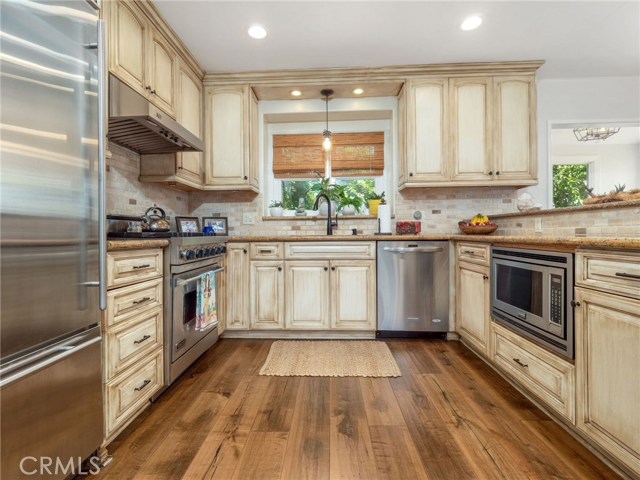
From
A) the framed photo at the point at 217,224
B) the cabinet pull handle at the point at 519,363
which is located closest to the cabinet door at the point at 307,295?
the framed photo at the point at 217,224

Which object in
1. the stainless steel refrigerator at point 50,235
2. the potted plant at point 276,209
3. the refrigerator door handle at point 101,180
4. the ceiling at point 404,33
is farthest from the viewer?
the potted plant at point 276,209

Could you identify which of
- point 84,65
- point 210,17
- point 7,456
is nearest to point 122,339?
point 7,456

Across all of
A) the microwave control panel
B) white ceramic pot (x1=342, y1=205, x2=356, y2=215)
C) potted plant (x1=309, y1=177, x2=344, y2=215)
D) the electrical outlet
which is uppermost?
potted plant (x1=309, y1=177, x2=344, y2=215)

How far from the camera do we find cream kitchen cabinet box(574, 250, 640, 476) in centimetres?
Result: 111

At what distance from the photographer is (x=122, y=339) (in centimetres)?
146

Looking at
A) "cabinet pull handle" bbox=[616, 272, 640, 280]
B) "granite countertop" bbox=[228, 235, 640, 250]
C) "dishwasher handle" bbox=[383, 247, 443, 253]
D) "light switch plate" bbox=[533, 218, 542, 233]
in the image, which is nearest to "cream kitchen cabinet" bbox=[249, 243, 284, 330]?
"granite countertop" bbox=[228, 235, 640, 250]

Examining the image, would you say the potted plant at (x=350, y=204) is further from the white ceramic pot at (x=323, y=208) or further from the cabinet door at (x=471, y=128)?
the cabinet door at (x=471, y=128)

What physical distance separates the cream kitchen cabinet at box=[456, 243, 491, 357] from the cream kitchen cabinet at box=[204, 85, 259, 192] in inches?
83.5

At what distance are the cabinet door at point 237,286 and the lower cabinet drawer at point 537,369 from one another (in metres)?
2.03

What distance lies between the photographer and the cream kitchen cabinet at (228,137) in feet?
10.1

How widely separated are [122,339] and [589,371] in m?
2.08

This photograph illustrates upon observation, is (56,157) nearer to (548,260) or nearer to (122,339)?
(122,339)

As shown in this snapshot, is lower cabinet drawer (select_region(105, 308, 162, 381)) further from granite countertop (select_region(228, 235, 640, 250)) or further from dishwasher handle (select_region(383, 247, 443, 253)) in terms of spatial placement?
dishwasher handle (select_region(383, 247, 443, 253))

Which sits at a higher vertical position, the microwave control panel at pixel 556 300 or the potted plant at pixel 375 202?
the potted plant at pixel 375 202
